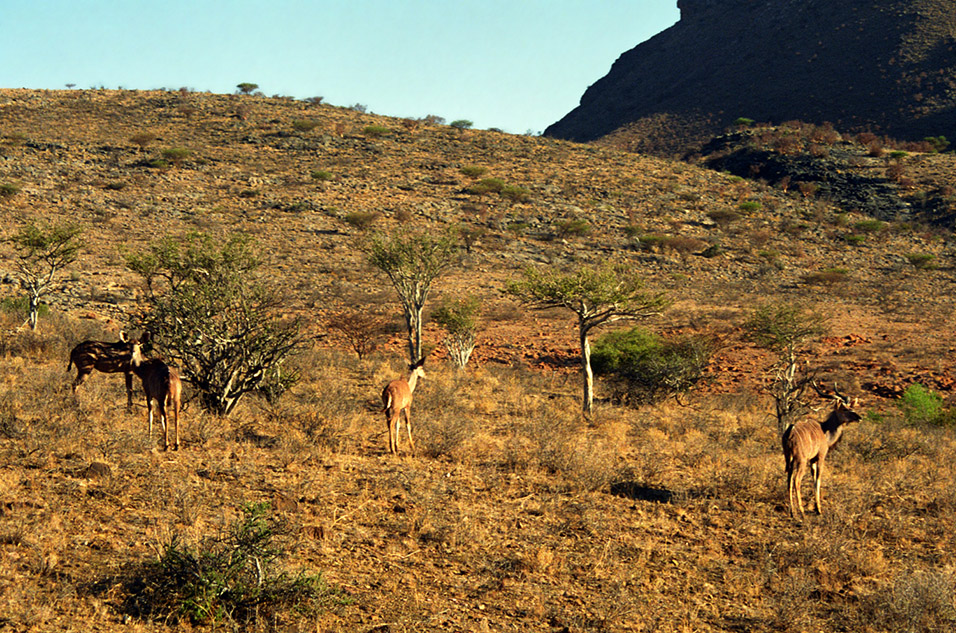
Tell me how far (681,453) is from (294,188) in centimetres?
3788

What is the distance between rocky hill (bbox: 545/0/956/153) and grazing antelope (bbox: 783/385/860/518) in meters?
76.5

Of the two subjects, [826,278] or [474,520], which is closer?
[474,520]

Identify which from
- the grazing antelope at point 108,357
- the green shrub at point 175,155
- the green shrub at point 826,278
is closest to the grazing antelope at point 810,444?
the grazing antelope at point 108,357

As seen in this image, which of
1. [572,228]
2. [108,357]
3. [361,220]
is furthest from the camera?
[572,228]

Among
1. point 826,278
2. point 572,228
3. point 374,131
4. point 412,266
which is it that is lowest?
point 826,278

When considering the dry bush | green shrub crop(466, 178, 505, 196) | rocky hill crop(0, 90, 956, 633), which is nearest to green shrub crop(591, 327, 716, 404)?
rocky hill crop(0, 90, 956, 633)

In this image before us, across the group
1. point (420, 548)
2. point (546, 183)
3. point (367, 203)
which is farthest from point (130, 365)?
point (546, 183)

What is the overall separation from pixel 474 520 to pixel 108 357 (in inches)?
237

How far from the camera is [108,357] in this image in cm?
984

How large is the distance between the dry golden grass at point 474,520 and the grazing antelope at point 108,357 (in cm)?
62

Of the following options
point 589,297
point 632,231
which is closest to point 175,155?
point 632,231

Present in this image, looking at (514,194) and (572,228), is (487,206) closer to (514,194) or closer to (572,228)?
(514,194)

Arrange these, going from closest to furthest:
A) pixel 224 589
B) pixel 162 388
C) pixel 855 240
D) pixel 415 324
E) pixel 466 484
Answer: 1. pixel 224 589
2. pixel 162 388
3. pixel 466 484
4. pixel 415 324
5. pixel 855 240

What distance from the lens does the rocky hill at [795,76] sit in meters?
78.1
